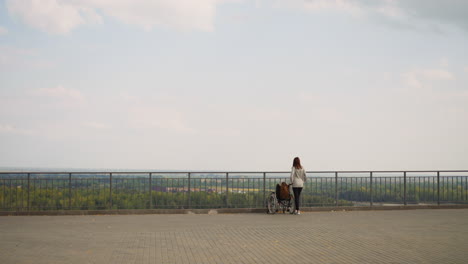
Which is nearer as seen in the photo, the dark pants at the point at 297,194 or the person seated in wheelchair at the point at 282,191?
the person seated in wheelchair at the point at 282,191

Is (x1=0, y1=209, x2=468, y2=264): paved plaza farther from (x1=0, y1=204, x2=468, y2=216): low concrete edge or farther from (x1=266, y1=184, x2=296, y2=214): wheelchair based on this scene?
(x1=266, y1=184, x2=296, y2=214): wheelchair

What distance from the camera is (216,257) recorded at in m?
10.9

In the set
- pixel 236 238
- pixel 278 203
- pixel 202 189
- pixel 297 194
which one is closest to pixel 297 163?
pixel 297 194

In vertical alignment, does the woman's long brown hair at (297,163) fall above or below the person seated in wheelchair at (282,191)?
above

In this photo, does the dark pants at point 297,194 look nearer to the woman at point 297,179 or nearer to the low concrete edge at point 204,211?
the woman at point 297,179

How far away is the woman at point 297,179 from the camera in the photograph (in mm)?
21078

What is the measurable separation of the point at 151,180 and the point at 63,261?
413 inches

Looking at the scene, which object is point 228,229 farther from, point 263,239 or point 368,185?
point 368,185

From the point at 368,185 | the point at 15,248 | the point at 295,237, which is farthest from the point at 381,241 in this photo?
the point at 368,185

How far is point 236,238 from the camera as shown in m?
13.8

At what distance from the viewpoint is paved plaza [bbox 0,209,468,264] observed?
1096 cm

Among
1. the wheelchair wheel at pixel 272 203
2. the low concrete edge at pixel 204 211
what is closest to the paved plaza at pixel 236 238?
the low concrete edge at pixel 204 211

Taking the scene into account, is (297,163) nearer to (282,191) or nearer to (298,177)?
(298,177)

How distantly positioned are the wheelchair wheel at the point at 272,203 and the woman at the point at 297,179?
0.76m
